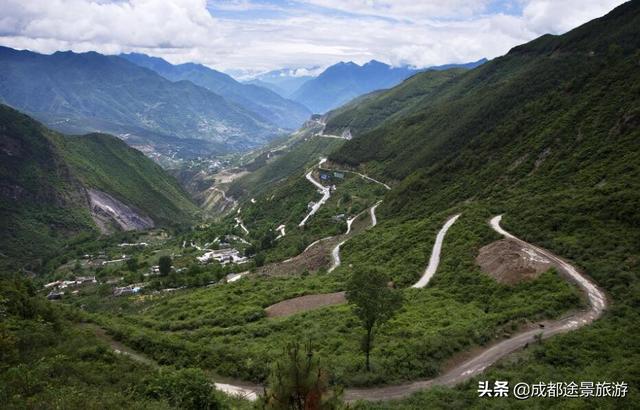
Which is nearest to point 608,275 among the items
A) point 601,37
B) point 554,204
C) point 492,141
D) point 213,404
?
point 554,204

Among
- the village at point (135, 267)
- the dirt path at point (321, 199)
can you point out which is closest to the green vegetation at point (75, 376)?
the village at point (135, 267)

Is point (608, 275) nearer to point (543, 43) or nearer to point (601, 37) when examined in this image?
point (601, 37)

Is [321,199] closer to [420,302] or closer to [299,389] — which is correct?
[420,302]

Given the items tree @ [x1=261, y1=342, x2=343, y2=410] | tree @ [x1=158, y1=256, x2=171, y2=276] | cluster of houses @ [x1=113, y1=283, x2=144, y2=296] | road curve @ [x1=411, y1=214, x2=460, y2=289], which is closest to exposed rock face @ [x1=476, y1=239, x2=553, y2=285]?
road curve @ [x1=411, y1=214, x2=460, y2=289]

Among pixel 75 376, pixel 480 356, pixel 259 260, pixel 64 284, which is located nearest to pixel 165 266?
pixel 259 260

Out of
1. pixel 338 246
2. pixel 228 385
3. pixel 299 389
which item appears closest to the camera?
pixel 299 389

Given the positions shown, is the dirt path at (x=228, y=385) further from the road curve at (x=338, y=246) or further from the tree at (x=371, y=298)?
A: the road curve at (x=338, y=246)
